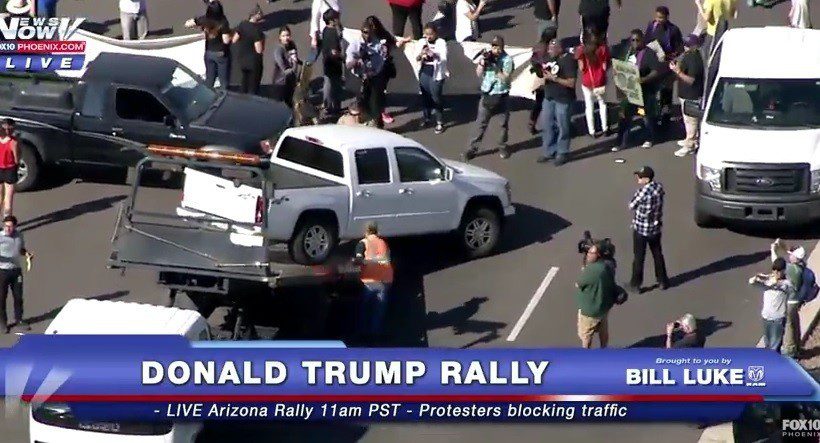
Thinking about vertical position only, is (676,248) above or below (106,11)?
below

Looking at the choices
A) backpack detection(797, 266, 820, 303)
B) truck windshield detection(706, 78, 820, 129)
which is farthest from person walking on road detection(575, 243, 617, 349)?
truck windshield detection(706, 78, 820, 129)

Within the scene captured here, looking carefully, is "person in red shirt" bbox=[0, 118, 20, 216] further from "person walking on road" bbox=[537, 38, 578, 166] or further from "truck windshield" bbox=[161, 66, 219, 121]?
"person walking on road" bbox=[537, 38, 578, 166]

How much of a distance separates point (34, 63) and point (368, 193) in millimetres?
7391

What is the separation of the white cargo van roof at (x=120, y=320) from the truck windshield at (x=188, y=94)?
7.16m

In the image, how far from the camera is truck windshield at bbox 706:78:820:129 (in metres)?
27.5

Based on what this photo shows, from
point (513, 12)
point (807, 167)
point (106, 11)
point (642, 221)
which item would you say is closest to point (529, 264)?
point (642, 221)

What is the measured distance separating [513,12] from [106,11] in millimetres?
7014

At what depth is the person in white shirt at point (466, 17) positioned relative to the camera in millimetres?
32594

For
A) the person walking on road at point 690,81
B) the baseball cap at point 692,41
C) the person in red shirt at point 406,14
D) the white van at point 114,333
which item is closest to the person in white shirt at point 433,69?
the person in red shirt at point 406,14

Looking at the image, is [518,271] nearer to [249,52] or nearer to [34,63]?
[249,52]

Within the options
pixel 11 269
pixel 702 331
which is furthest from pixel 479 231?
pixel 11 269

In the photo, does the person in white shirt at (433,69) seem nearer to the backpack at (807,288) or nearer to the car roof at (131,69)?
the car roof at (131,69)

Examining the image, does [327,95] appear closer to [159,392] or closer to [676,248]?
[676,248]

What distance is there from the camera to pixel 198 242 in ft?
77.9
